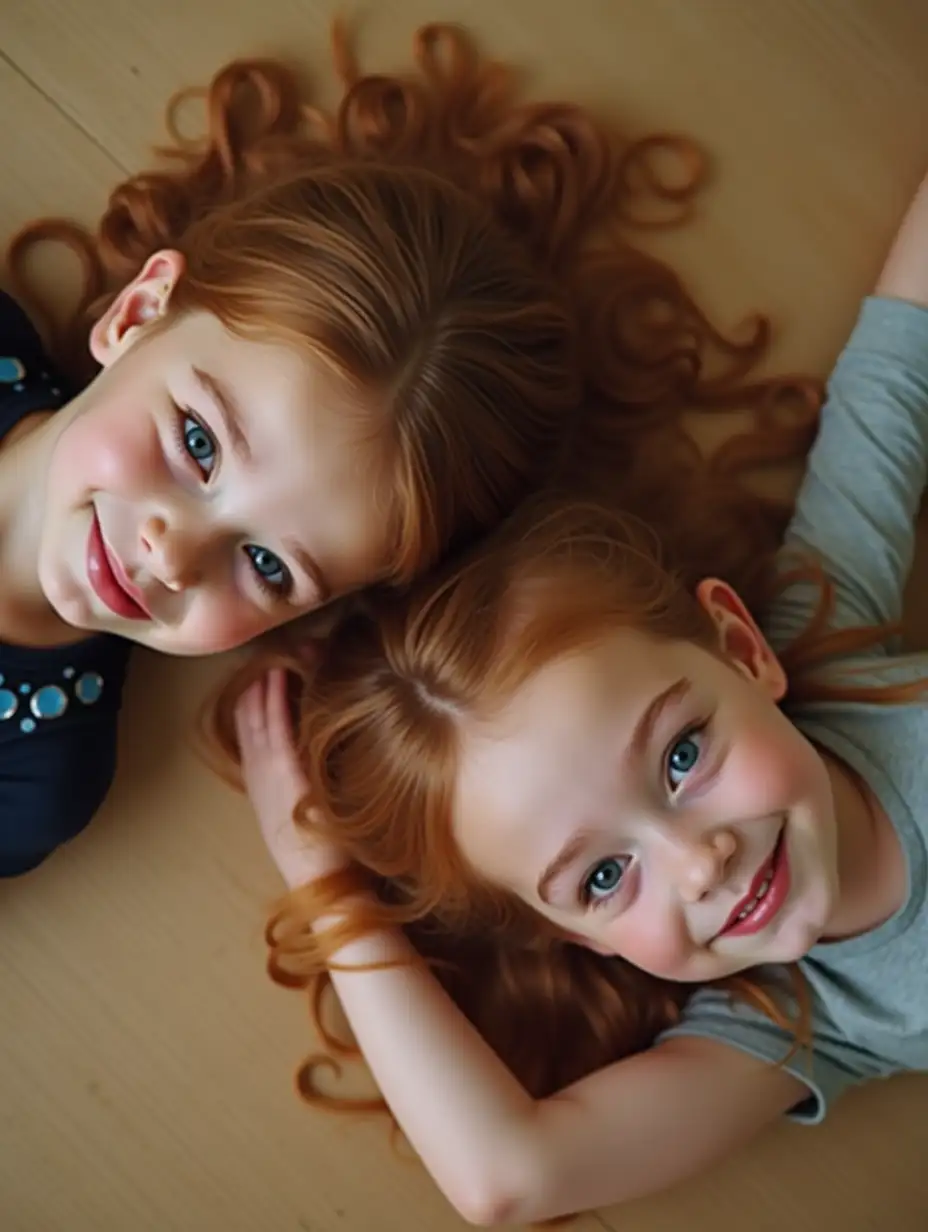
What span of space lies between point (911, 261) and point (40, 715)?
621 millimetres

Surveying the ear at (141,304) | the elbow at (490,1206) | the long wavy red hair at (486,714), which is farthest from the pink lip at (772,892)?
the ear at (141,304)

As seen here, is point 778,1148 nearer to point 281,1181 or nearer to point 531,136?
point 281,1181

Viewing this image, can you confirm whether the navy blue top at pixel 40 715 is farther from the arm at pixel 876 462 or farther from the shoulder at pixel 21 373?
the arm at pixel 876 462

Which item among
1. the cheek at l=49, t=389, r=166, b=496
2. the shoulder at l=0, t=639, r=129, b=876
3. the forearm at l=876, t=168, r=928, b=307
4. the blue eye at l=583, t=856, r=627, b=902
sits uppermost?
the forearm at l=876, t=168, r=928, b=307

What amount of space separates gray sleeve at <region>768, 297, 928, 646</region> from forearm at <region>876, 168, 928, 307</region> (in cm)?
1

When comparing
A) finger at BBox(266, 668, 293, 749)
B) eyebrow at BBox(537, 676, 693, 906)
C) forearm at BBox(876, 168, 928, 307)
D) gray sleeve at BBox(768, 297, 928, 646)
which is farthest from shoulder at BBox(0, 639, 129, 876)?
forearm at BBox(876, 168, 928, 307)

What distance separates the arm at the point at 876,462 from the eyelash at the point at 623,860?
0.16 meters

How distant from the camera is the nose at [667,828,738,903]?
0.69m

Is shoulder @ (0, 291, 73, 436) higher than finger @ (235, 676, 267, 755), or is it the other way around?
shoulder @ (0, 291, 73, 436)

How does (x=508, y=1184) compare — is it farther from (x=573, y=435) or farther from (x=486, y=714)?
(x=573, y=435)

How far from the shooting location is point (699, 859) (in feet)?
2.26

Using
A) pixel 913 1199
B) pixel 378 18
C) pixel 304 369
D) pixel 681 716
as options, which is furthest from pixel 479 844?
pixel 378 18

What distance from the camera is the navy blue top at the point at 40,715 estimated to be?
812mm

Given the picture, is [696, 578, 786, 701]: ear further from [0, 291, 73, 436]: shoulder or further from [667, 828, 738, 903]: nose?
[0, 291, 73, 436]: shoulder
